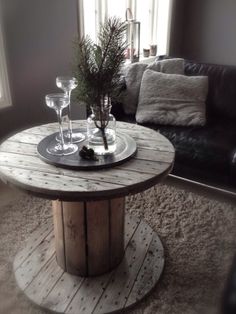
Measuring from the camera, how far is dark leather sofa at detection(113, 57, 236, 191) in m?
2.04

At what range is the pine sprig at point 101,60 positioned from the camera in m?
1.20

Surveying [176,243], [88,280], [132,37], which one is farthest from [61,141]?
[132,37]

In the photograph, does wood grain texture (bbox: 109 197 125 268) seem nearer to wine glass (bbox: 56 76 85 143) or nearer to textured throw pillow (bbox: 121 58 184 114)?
wine glass (bbox: 56 76 85 143)

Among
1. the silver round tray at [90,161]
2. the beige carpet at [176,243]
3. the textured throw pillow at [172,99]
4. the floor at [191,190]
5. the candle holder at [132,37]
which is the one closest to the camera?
the silver round tray at [90,161]

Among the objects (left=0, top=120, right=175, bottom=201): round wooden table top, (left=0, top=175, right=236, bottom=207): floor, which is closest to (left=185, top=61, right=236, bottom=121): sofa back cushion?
(left=0, top=175, right=236, bottom=207): floor

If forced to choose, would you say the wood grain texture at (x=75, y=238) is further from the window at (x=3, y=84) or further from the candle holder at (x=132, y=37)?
the candle holder at (x=132, y=37)

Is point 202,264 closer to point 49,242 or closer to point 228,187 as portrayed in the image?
point 228,187

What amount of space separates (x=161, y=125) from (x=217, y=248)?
1028mm

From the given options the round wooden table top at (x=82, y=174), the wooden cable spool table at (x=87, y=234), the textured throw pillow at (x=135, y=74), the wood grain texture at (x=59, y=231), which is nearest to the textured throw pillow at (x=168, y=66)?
the textured throw pillow at (x=135, y=74)

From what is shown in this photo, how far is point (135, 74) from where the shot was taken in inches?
102

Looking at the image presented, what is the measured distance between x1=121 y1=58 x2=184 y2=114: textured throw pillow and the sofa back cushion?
247 millimetres

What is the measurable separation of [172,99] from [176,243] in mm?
1165

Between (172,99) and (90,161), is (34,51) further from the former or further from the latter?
(90,161)

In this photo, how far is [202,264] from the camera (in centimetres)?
159
